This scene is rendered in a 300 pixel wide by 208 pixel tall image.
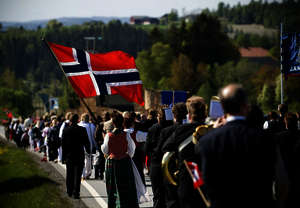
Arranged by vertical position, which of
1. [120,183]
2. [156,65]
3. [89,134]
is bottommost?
[156,65]

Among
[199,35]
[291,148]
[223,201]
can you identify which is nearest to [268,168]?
[223,201]

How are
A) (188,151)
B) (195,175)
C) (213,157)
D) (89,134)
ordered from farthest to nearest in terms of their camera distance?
(89,134) < (188,151) < (195,175) < (213,157)

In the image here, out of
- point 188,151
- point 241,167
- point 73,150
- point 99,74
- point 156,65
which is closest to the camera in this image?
point 241,167

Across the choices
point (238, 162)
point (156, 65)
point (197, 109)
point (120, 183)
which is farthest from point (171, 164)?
point (156, 65)

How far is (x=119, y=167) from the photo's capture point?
8.53 m

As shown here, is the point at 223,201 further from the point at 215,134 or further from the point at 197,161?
the point at 197,161

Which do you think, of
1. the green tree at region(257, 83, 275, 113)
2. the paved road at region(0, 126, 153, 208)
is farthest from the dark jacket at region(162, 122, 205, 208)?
the green tree at region(257, 83, 275, 113)

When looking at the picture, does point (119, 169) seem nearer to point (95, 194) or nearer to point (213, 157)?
point (95, 194)

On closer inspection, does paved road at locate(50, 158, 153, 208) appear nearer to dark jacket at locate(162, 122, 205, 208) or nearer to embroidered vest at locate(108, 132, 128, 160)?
embroidered vest at locate(108, 132, 128, 160)

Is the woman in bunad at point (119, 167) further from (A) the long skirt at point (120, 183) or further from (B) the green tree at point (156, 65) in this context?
(B) the green tree at point (156, 65)

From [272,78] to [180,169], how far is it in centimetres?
8224

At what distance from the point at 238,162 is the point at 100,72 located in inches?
363

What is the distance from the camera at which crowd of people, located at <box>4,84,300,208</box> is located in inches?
154

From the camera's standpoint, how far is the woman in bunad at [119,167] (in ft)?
27.9
